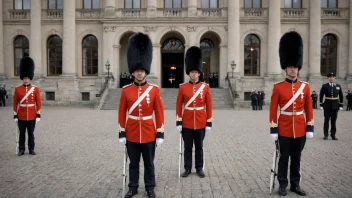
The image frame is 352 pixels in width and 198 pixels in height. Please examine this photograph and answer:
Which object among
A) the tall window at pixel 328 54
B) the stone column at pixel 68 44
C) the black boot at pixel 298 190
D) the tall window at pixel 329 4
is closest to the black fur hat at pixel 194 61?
the black boot at pixel 298 190

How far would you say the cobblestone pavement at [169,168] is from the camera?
6297 millimetres

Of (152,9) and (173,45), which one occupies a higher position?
(152,9)

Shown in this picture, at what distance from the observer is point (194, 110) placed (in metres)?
7.41

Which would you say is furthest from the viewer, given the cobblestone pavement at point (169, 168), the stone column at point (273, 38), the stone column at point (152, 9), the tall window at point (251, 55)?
the tall window at point (251, 55)

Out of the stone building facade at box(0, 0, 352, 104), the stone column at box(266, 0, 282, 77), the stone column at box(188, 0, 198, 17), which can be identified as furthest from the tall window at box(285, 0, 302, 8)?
the stone column at box(188, 0, 198, 17)

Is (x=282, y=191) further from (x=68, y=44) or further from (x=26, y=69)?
(x=68, y=44)

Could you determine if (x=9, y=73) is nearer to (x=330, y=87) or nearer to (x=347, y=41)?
(x=330, y=87)

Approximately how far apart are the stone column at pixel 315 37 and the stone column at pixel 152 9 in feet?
51.9

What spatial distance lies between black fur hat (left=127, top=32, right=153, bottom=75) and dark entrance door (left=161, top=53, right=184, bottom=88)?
106 feet

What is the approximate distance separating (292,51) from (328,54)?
32306mm

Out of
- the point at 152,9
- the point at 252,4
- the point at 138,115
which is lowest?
the point at 138,115

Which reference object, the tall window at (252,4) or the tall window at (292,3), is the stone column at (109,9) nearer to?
the tall window at (252,4)

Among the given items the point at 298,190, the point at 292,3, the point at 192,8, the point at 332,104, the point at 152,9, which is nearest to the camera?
the point at 298,190

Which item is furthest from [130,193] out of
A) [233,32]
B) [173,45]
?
[173,45]
